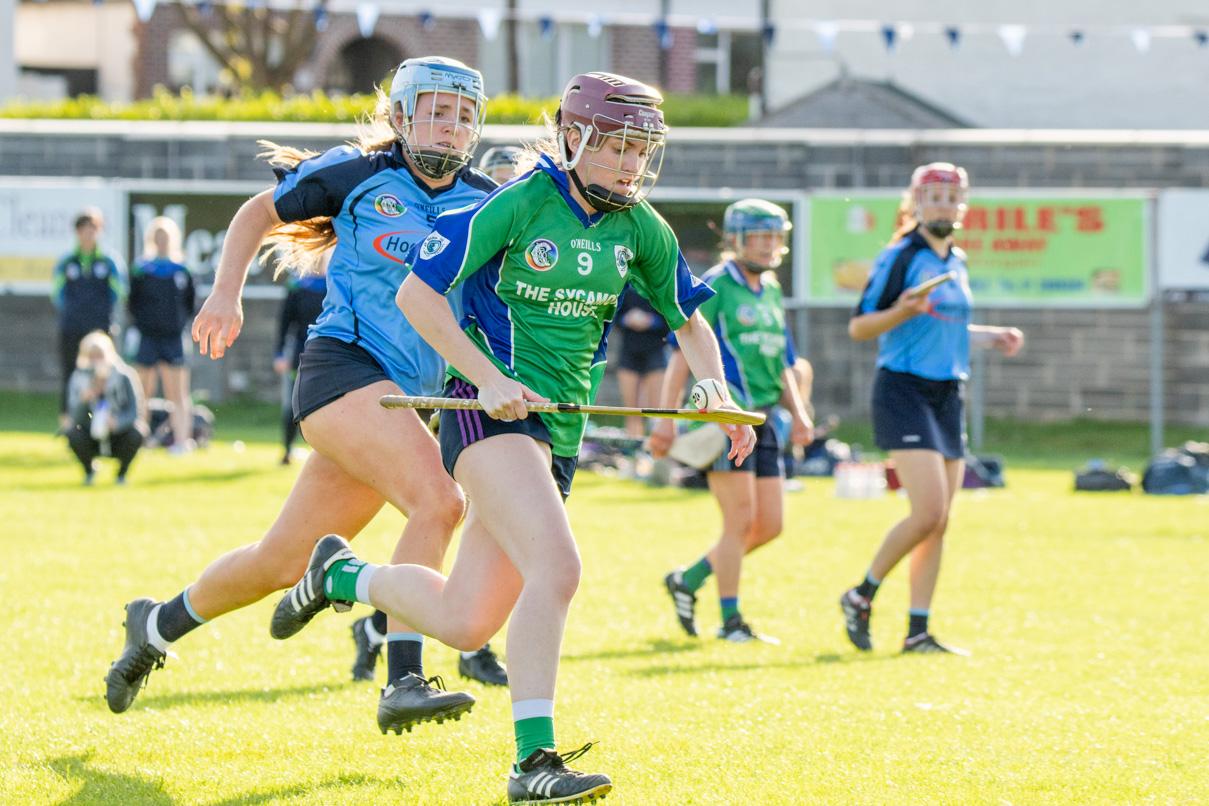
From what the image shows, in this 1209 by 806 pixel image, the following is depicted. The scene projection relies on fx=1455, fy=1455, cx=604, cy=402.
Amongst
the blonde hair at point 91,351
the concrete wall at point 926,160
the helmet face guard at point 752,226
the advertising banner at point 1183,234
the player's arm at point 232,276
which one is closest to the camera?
the player's arm at point 232,276

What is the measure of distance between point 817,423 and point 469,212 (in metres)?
14.1

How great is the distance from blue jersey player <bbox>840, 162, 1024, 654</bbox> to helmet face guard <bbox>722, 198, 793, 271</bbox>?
0.52 m

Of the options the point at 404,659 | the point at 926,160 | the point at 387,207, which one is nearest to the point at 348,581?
the point at 404,659

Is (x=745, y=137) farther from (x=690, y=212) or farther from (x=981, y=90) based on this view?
(x=981, y=90)

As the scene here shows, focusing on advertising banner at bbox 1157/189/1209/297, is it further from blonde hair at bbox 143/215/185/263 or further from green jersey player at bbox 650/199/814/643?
blonde hair at bbox 143/215/185/263

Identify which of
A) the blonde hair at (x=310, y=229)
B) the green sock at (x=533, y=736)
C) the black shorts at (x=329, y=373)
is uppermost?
the blonde hair at (x=310, y=229)

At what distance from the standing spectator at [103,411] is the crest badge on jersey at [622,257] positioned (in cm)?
900

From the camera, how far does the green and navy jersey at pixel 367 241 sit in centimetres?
482

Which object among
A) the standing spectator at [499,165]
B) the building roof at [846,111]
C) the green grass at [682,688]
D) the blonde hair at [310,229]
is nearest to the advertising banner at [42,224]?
the green grass at [682,688]

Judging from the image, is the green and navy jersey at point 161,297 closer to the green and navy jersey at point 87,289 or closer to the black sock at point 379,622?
the green and navy jersey at point 87,289

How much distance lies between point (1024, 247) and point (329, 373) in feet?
40.2

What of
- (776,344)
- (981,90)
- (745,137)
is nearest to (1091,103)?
(981,90)

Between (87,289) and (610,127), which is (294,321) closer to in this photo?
(87,289)

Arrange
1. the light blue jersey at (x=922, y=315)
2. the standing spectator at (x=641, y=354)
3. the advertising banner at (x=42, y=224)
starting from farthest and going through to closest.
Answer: the advertising banner at (x=42, y=224) < the standing spectator at (x=641, y=354) < the light blue jersey at (x=922, y=315)
